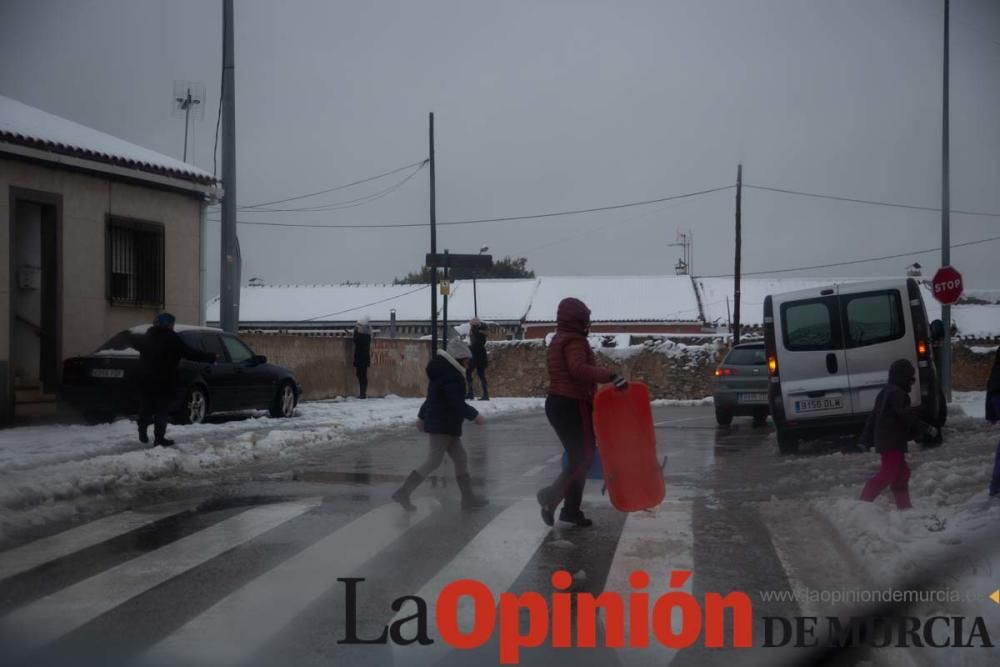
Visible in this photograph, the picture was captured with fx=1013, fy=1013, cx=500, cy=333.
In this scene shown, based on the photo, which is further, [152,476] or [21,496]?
[152,476]

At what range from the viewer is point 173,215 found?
18.8 metres

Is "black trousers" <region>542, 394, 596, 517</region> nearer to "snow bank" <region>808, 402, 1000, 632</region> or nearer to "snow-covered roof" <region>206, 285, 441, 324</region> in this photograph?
"snow bank" <region>808, 402, 1000, 632</region>

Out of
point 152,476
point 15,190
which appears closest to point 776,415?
point 152,476

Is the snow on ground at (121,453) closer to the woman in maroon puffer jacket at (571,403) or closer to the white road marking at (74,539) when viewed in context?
the white road marking at (74,539)

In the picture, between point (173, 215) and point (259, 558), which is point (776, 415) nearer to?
point (259, 558)

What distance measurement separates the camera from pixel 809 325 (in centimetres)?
1251

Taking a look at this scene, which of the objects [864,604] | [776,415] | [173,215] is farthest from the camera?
[173,215]

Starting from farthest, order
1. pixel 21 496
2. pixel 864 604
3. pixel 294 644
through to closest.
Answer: pixel 21 496
pixel 864 604
pixel 294 644

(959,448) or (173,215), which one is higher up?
(173,215)

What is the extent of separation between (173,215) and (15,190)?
3.63 metres

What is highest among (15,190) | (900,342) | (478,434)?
(15,190)

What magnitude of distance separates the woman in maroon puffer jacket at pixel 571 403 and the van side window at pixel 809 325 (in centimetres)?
580

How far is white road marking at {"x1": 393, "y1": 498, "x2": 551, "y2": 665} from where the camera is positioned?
486 centimetres

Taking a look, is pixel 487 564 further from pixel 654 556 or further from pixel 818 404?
pixel 818 404
